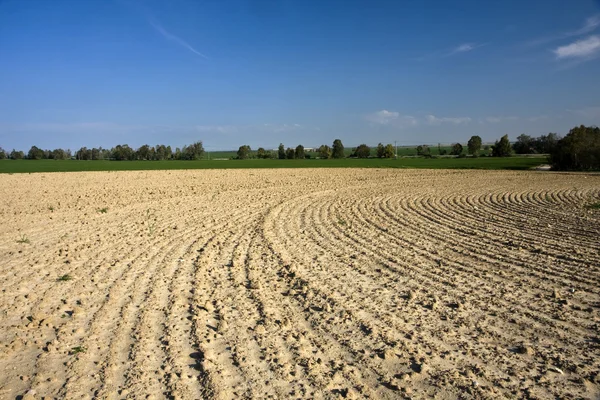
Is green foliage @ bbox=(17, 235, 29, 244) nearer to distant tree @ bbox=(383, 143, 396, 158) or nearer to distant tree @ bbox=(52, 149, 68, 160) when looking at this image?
distant tree @ bbox=(383, 143, 396, 158)

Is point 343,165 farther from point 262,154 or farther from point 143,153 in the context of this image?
point 143,153

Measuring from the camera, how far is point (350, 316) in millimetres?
5262

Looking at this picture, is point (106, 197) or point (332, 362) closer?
point (332, 362)

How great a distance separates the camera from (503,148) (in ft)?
287

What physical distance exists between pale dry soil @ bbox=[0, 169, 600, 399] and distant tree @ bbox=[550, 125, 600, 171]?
3669 cm

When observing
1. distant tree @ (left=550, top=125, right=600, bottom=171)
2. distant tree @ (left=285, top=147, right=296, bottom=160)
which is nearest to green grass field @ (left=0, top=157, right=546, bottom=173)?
distant tree @ (left=550, top=125, right=600, bottom=171)

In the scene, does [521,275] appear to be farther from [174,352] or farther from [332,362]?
[174,352]

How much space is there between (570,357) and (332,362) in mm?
2300

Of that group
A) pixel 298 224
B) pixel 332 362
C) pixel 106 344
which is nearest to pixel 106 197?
pixel 298 224

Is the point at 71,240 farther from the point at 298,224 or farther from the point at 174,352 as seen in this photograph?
the point at 174,352

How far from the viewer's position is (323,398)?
3.50m

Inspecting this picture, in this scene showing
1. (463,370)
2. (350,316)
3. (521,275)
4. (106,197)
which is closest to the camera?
(463,370)

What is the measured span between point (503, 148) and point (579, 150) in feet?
157

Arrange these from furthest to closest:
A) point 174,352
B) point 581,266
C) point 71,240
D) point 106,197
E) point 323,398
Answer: point 106,197
point 71,240
point 581,266
point 174,352
point 323,398
